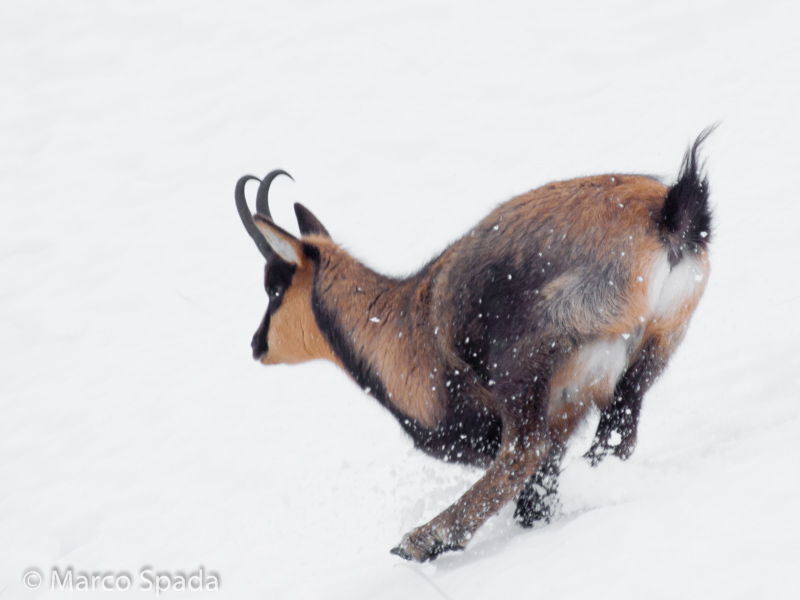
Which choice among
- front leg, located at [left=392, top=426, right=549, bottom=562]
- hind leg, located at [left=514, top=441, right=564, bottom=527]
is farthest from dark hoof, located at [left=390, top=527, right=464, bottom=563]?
hind leg, located at [left=514, top=441, right=564, bottom=527]

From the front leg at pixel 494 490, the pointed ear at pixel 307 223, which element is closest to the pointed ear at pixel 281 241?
the pointed ear at pixel 307 223

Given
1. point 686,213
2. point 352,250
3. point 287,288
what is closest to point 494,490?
point 686,213

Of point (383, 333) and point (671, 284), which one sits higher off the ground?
point (671, 284)

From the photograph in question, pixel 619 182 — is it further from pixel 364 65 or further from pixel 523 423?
pixel 364 65

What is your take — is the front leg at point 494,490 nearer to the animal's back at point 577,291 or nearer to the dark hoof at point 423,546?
the dark hoof at point 423,546

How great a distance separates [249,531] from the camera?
5.24 metres

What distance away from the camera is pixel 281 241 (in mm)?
4012

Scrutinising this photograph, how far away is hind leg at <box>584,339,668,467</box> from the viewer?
3508mm

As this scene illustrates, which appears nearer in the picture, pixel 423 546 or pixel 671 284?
pixel 671 284

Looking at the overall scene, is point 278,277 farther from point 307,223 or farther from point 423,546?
point 423,546

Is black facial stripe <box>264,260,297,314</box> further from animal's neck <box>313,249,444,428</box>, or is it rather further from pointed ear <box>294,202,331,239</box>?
pointed ear <box>294,202,331,239</box>

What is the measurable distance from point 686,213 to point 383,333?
4.77 feet

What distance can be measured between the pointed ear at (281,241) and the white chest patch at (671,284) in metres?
1.69

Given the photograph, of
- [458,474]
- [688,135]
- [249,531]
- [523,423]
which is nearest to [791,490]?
[523,423]
